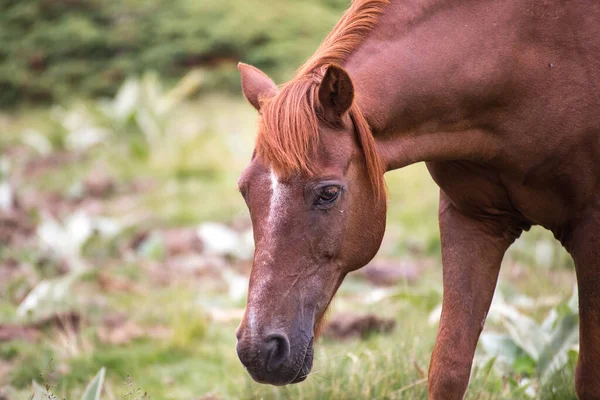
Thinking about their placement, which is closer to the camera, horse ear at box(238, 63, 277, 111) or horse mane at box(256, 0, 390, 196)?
horse mane at box(256, 0, 390, 196)

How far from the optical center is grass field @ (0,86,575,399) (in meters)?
3.29

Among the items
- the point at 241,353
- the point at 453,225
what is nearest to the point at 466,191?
the point at 453,225

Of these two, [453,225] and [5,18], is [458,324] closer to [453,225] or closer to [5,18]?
[453,225]

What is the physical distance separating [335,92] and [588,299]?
1155 mm

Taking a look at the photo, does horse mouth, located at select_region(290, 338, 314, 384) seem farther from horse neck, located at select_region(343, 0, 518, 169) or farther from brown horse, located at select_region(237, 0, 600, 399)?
horse neck, located at select_region(343, 0, 518, 169)

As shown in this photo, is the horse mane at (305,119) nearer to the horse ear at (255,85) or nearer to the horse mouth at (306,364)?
the horse ear at (255,85)

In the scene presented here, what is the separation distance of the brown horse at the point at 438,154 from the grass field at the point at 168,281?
0.44 m

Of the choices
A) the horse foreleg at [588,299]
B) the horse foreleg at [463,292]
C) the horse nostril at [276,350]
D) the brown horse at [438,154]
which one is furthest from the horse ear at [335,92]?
the horse foreleg at [588,299]

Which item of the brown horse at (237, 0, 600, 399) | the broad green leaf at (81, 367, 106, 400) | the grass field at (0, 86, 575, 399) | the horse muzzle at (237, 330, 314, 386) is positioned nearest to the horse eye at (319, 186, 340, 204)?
the brown horse at (237, 0, 600, 399)

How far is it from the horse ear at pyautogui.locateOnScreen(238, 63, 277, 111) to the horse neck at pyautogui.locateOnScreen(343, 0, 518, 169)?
1.00ft

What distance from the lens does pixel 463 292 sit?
Result: 9.02 feet

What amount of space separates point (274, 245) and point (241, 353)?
1.02ft

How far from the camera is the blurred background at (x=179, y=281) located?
3338 millimetres

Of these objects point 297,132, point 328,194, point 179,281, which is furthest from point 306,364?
point 179,281
